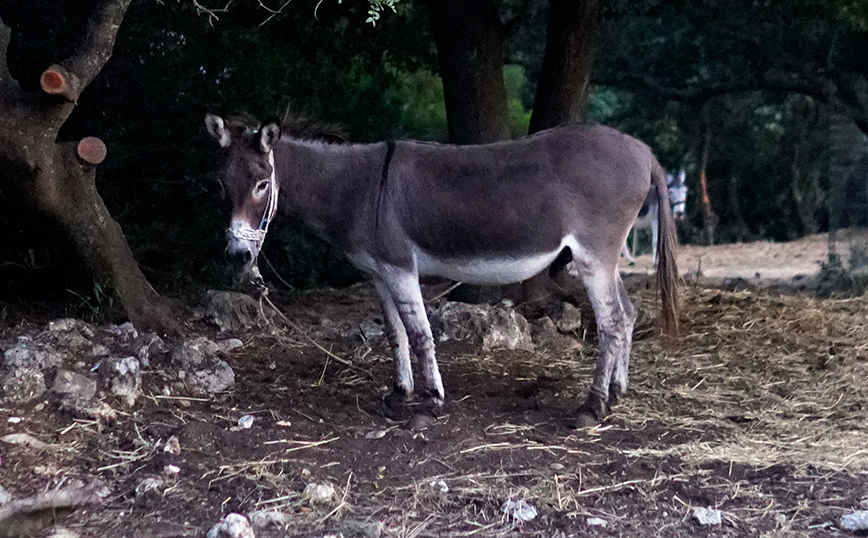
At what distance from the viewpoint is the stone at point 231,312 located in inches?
247

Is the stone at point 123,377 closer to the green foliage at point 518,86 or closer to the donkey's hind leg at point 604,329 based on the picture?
the donkey's hind leg at point 604,329

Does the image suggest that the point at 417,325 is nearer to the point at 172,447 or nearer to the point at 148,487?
the point at 172,447

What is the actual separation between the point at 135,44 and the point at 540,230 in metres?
4.37

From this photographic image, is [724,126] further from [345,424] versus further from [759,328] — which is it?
[345,424]

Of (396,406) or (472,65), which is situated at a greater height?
(472,65)

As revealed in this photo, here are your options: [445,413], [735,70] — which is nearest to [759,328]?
[445,413]

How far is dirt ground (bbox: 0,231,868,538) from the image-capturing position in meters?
3.44

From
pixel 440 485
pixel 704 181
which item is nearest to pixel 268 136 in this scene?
pixel 440 485

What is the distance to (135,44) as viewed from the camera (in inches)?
283

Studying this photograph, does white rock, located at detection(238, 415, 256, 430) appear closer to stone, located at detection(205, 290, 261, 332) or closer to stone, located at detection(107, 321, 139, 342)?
stone, located at detection(107, 321, 139, 342)

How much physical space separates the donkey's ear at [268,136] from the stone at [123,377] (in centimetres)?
141

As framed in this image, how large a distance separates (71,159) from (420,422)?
299cm

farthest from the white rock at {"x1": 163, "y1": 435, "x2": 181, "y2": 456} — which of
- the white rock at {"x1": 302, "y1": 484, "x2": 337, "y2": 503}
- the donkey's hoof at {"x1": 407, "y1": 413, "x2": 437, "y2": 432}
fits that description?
the donkey's hoof at {"x1": 407, "y1": 413, "x2": 437, "y2": 432}

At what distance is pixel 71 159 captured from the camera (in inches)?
221
